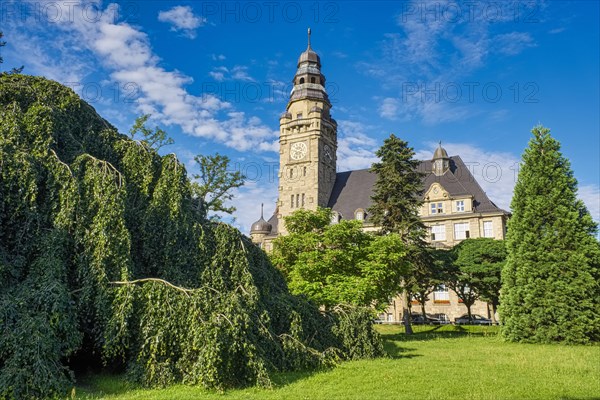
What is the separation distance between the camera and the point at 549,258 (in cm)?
2159

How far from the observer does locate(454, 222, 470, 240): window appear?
43219 mm

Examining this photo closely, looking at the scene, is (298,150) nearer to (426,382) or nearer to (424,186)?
(424,186)

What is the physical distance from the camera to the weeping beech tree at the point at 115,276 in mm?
8758

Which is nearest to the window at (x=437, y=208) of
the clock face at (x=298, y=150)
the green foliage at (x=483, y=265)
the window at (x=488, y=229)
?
the window at (x=488, y=229)

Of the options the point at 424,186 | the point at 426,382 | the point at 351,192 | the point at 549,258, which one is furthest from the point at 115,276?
the point at 351,192

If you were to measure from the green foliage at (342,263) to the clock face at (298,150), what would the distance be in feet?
75.1

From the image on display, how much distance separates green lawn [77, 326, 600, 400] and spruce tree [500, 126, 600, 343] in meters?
5.95

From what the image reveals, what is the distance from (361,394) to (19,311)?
6.86 m

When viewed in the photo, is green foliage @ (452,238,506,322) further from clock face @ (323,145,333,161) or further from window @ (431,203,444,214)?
clock face @ (323,145,333,161)

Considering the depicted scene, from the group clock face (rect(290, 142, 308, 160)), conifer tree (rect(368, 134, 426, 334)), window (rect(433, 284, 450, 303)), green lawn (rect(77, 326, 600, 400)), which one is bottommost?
green lawn (rect(77, 326, 600, 400))

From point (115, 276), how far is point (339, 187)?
4240 cm

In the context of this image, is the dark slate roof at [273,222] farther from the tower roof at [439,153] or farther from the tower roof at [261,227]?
the tower roof at [439,153]

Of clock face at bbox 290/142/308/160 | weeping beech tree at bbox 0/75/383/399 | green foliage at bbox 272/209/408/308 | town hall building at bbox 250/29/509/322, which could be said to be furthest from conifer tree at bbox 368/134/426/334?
clock face at bbox 290/142/308/160

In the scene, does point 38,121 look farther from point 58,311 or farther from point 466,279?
point 466,279
